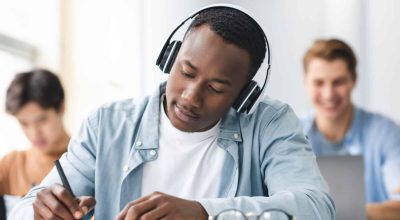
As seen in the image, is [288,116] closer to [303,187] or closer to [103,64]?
[303,187]

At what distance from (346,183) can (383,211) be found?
775 mm

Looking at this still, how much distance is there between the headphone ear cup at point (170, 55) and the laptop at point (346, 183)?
754mm

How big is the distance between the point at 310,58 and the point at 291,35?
990 millimetres

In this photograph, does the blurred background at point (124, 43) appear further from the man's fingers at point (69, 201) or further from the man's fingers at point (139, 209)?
the man's fingers at point (139, 209)

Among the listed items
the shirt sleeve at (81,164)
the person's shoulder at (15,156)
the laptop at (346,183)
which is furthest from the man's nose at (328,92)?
the shirt sleeve at (81,164)

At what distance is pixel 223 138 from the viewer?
142cm

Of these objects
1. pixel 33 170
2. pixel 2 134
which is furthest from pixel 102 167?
pixel 2 134

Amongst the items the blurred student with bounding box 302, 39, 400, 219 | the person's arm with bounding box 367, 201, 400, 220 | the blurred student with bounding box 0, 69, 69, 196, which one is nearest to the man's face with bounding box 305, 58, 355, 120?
the blurred student with bounding box 302, 39, 400, 219

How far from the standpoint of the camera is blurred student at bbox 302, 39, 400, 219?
2.93m

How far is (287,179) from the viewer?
1300mm

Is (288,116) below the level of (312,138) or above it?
above

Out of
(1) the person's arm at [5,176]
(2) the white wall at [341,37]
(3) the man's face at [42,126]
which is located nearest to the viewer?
(1) the person's arm at [5,176]

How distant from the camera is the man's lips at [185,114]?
1.34 meters

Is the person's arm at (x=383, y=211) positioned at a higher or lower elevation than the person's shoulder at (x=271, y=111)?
lower
